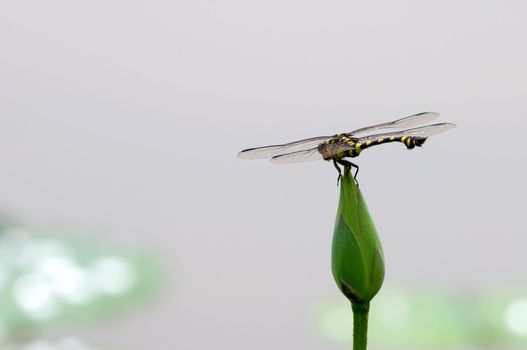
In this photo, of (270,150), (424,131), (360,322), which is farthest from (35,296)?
(360,322)

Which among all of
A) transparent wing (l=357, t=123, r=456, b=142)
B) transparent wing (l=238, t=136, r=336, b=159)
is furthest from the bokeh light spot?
transparent wing (l=357, t=123, r=456, b=142)

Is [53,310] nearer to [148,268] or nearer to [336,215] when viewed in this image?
[148,268]

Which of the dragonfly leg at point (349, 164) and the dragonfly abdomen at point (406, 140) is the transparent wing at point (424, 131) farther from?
the dragonfly leg at point (349, 164)

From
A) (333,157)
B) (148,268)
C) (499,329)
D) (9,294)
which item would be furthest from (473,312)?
(333,157)

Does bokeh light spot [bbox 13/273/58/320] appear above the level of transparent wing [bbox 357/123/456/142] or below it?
below

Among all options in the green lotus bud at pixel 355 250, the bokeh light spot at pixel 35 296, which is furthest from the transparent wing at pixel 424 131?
the bokeh light spot at pixel 35 296

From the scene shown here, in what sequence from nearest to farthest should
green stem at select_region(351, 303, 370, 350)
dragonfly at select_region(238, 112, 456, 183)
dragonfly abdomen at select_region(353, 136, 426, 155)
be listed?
green stem at select_region(351, 303, 370, 350)
dragonfly at select_region(238, 112, 456, 183)
dragonfly abdomen at select_region(353, 136, 426, 155)

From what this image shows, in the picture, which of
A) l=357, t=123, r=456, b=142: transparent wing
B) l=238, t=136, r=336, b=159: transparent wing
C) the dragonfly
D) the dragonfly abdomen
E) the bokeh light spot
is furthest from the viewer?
the bokeh light spot

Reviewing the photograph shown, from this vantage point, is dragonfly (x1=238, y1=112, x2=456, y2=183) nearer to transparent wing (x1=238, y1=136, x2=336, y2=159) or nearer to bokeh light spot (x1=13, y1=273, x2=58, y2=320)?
transparent wing (x1=238, y1=136, x2=336, y2=159)

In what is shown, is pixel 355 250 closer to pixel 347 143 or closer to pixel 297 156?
pixel 347 143
